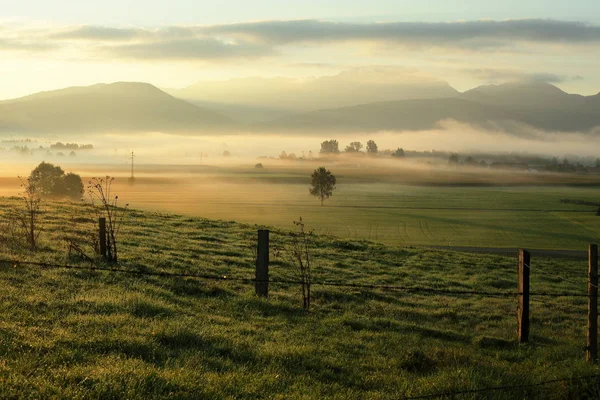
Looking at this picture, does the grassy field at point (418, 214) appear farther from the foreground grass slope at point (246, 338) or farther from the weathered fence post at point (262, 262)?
the weathered fence post at point (262, 262)

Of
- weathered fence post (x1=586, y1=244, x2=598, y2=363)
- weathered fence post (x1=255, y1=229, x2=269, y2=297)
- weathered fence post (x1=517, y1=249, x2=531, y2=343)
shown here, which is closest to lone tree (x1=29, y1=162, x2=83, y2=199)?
weathered fence post (x1=255, y1=229, x2=269, y2=297)

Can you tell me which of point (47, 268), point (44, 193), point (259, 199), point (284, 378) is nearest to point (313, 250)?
point (47, 268)

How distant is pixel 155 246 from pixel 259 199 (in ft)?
405

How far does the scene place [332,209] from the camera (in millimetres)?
121375

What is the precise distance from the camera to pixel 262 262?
16078 millimetres

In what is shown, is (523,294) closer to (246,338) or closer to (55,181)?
(246,338)

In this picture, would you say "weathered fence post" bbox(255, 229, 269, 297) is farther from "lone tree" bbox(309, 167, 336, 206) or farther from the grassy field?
"lone tree" bbox(309, 167, 336, 206)

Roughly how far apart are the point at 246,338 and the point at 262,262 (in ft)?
12.5

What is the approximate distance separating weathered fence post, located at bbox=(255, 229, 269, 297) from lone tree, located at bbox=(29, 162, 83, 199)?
98.4 metres

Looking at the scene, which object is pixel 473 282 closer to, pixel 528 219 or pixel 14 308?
pixel 14 308

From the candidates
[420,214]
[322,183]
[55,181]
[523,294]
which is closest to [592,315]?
[523,294]

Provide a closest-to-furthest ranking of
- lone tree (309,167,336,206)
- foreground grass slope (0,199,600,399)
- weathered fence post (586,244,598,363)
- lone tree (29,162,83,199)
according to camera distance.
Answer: foreground grass slope (0,199,600,399)
weathered fence post (586,244,598,363)
lone tree (29,162,83,199)
lone tree (309,167,336,206)

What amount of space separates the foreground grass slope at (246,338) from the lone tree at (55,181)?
9087 centimetres

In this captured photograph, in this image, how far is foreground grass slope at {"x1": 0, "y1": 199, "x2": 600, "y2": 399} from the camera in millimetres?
9594
